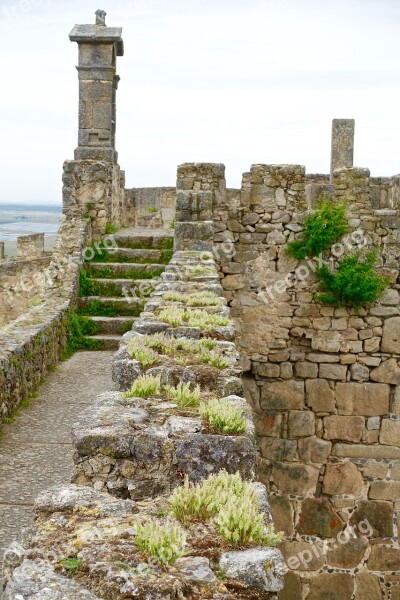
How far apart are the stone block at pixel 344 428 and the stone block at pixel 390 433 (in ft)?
0.92

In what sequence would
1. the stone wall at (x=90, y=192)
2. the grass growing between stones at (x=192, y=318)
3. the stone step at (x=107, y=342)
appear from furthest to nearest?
the stone wall at (x=90, y=192), the stone step at (x=107, y=342), the grass growing between stones at (x=192, y=318)

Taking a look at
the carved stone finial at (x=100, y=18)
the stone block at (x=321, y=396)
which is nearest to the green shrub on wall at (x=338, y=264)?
the stone block at (x=321, y=396)

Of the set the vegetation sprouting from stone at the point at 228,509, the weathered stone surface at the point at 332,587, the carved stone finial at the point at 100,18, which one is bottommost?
the weathered stone surface at the point at 332,587

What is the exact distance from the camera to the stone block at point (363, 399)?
34.5 feet

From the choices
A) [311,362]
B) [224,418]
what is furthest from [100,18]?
[224,418]

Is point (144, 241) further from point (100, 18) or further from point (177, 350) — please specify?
point (177, 350)

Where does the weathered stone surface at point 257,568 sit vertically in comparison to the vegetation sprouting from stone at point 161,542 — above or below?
below

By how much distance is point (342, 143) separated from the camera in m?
14.2

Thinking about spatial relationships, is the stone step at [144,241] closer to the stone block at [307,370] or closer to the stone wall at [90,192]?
the stone wall at [90,192]

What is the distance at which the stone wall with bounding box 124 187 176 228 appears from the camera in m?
15.0

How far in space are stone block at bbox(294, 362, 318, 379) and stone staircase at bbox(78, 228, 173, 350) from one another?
89.2 inches

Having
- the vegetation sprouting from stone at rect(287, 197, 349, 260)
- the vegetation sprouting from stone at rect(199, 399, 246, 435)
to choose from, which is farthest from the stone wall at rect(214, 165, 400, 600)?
the vegetation sprouting from stone at rect(199, 399, 246, 435)

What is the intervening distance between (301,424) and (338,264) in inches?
87.1

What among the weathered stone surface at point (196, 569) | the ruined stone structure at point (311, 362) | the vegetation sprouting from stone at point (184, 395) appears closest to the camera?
the weathered stone surface at point (196, 569)
